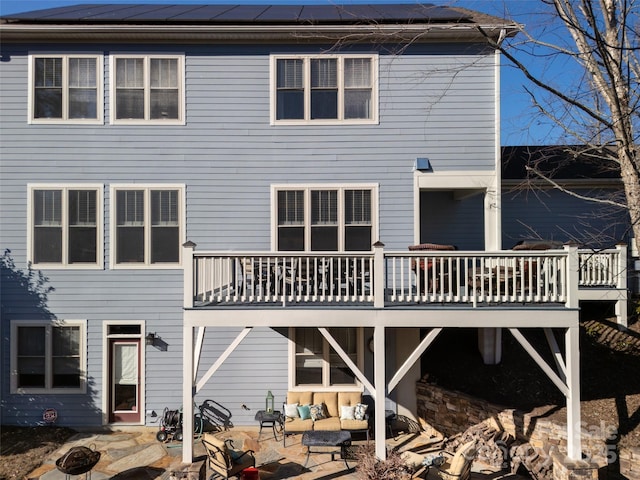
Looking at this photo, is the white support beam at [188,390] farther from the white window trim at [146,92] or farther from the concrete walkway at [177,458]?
the white window trim at [146,92]

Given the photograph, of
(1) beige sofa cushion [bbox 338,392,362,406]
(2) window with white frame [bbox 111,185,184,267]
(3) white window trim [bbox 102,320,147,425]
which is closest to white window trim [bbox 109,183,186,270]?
(2) window with white frame [bbox 111,185,184,267]

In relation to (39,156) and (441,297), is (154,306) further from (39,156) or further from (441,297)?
(441,297)

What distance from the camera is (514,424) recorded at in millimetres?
7160

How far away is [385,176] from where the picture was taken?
28.9ft

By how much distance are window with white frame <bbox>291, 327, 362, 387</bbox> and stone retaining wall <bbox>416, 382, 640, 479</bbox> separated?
5.06ft

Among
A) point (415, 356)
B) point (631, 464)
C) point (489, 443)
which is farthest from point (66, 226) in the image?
point (631, 464)

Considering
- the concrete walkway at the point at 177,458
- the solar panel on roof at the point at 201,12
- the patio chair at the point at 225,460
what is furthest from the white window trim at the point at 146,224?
the patio chair at the point at 225,460

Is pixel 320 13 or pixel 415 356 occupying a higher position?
pixel 320 13

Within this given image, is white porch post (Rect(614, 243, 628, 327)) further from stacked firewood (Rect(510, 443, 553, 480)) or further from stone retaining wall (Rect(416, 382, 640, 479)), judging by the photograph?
stacked firewood (Rect(510, 443, 553, 480))

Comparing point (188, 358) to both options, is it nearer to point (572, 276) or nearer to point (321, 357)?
point (321, 357)

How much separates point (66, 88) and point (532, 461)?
1141 cm

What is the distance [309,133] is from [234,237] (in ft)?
8.99

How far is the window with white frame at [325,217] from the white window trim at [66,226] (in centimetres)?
373

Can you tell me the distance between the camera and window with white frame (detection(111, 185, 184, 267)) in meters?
8.74
